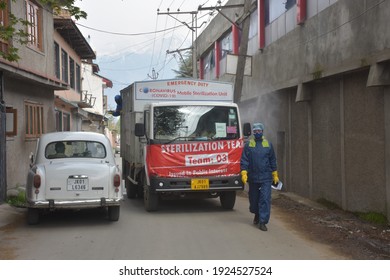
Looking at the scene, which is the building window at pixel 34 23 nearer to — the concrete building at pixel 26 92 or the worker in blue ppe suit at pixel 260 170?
the concrete building at pixel 26 92

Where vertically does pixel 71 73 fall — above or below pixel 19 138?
above

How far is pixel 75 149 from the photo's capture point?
355 inches

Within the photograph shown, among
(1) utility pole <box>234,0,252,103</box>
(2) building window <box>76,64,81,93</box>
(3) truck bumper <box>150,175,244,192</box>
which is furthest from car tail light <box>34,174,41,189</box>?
(2) building window <box>76,64,81,93</box>

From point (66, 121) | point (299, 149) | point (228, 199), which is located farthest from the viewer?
point (66, 121)

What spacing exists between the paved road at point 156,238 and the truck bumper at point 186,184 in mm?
584

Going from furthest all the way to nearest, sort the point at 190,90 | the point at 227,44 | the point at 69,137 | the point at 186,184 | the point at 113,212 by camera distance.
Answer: the point at 227,44 → the point at 190,90 → the point at 186,184 → the point at 69,137 → the point at 113,212

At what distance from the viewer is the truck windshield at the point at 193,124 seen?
977 centimetres

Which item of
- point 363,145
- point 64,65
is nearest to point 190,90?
point 363,145

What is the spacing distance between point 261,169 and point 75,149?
375 centimetres

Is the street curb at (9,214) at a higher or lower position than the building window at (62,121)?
lower

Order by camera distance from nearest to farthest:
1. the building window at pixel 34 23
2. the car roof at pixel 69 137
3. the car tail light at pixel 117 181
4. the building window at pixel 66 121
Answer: the car tail light at pixel 117 181, the car roof at pixel 69 137, the building window at pixel 34 23, the building window at pixel 66 121

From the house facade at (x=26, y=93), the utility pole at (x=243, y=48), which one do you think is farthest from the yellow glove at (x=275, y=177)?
the utility pole at (x=243, y=48)

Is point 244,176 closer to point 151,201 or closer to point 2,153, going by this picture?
point 151,201

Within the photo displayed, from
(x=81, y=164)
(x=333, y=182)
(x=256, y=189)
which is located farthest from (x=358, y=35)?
(x=81, y=164)
